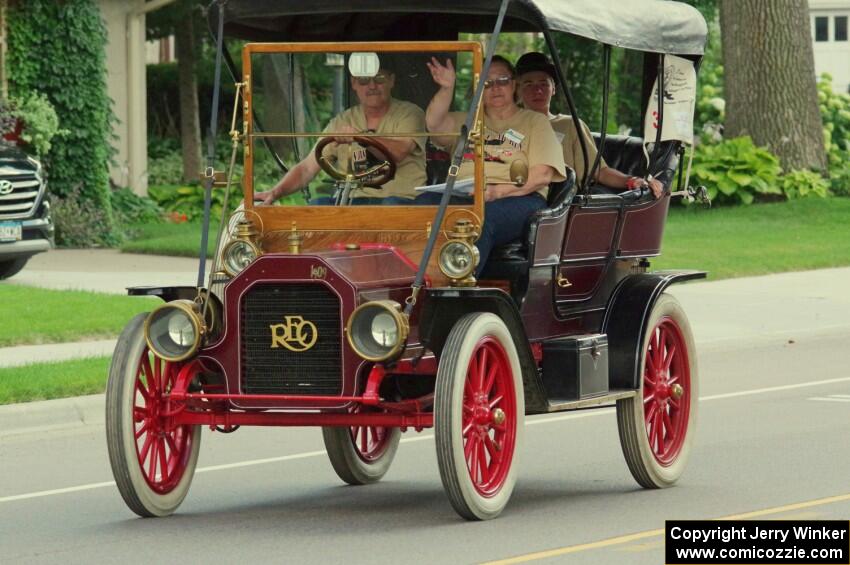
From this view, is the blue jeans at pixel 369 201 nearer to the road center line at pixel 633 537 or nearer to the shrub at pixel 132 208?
the road center line at pixel 633 537

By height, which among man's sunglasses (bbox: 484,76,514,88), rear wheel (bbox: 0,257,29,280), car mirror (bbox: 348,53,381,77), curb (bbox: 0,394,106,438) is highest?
car mirror (bbox: 348,53,381,77)

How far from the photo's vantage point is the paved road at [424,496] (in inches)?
292

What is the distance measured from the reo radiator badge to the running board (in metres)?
1.18

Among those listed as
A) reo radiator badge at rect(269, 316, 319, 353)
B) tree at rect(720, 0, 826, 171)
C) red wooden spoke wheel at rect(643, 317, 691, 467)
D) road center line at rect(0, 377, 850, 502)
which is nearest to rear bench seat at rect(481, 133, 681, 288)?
red wooden spoke wheel at rect(643, 317, 691, 467)

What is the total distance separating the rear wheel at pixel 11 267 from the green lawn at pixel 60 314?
101 centimetres

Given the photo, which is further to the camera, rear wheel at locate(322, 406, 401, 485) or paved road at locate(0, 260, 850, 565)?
rear wheel at locate(322, 406, 401, 485)

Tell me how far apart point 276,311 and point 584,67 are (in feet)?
71.5

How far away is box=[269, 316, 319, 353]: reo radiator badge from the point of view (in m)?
7.77

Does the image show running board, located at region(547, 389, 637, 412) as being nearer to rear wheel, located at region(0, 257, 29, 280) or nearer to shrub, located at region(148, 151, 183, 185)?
rear wheel, located at region(0, 257, 29, 280)

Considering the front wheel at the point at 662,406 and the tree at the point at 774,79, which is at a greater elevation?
the tree at the point at 774,79

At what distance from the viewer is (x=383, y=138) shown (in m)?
8.63

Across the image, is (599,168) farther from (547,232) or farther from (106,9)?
(106,9)

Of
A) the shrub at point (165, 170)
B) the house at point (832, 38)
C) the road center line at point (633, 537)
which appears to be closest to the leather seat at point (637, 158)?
the road center line at point (633, 537)

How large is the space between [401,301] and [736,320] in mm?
9214
